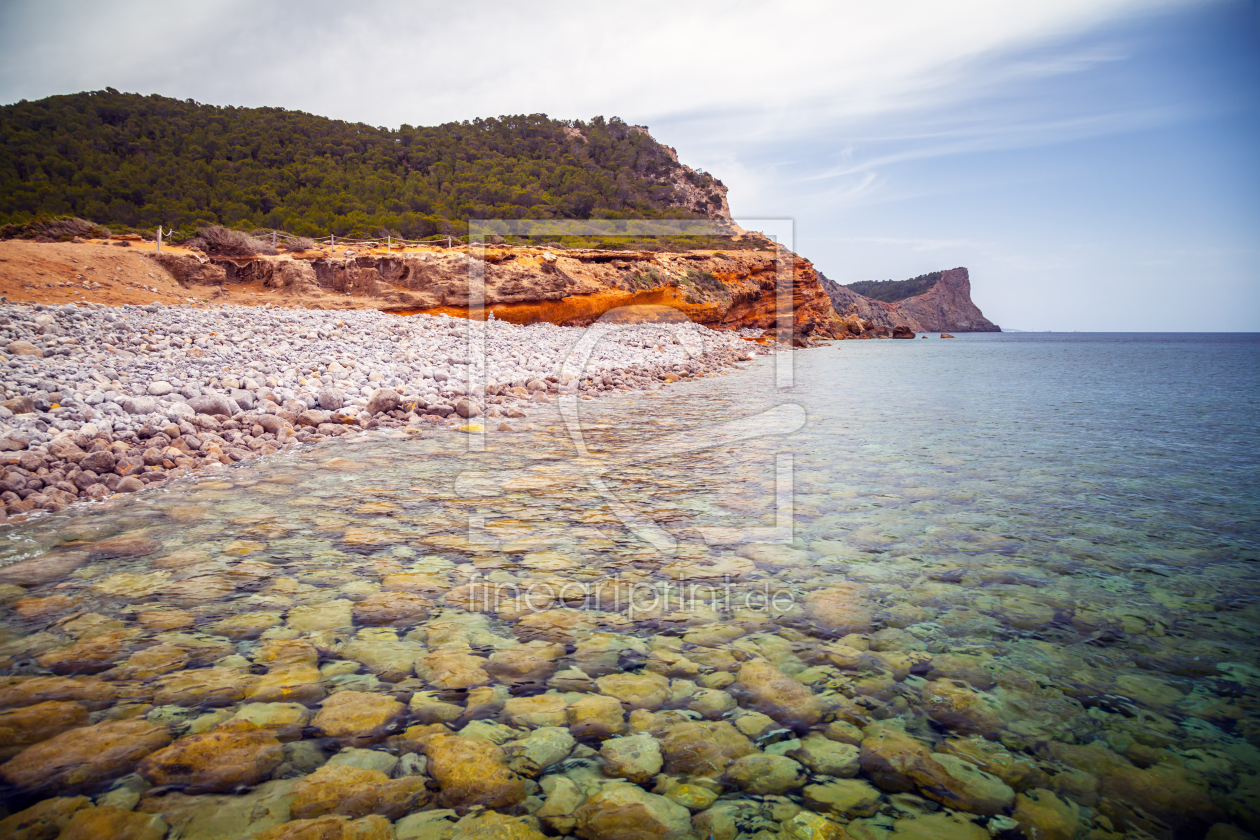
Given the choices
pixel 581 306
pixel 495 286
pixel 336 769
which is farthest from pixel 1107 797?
pixel 581 306

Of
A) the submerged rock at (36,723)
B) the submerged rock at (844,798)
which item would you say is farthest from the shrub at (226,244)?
the submerged rock at (844,798)

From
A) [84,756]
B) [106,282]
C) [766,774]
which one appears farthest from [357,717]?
[106,282]

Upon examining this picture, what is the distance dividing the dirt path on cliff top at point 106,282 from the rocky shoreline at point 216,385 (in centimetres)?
355

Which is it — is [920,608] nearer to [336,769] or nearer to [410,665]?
[410,665]

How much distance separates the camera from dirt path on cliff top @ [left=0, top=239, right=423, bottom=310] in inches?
573

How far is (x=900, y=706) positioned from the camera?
7.88ft

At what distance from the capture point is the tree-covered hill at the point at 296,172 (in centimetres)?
3034

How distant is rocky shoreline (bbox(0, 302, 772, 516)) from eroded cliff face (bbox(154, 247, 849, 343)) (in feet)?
19.4

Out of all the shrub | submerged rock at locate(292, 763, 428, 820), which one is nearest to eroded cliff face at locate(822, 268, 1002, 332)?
the shrub

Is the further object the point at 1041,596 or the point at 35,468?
the point at 35,468

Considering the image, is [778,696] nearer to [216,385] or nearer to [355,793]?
[355,793]

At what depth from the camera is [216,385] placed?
26.6 feet

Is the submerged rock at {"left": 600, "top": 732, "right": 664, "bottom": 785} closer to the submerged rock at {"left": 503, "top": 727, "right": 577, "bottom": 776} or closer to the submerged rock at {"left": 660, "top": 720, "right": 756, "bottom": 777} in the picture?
the submerged rock at {"left": 660, "top": 720, "right": 756, "bottom": 777}

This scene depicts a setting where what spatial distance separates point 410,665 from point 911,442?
817 cm
